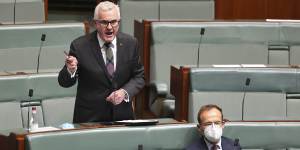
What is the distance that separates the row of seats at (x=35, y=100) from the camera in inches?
47.6

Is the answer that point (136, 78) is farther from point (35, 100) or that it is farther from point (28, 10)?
point (28, 10)

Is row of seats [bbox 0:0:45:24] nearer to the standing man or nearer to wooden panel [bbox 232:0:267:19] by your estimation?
wooden panel [bbox 232:0:267:19]

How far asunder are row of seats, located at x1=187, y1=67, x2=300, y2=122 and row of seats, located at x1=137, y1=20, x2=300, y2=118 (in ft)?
0.55

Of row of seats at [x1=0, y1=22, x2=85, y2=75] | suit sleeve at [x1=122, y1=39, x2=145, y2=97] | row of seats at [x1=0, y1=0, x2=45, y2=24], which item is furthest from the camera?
row of seats at [x1=0, y1=0, x2=45, y2=24]

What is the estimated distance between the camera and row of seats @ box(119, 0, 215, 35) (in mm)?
1710

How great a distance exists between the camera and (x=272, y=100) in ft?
4.23

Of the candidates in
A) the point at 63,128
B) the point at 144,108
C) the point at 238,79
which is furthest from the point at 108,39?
the point at 144,108

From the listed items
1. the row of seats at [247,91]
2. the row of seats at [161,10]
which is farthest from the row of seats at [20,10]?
the row of seats at [247,91]

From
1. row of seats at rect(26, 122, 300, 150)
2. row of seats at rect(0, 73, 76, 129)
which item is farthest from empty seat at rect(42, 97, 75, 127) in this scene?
row of seats at rect(26, 122, 300, 150)

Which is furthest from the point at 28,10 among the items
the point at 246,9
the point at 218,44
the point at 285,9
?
the point at 285,9

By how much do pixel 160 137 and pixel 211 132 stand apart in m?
0.07

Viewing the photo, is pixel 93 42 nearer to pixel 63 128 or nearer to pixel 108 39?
pixel 108 39

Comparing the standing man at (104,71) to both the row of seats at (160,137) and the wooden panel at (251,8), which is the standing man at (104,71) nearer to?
the row of seats at (160,137)

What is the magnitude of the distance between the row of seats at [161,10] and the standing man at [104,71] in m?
0.63
